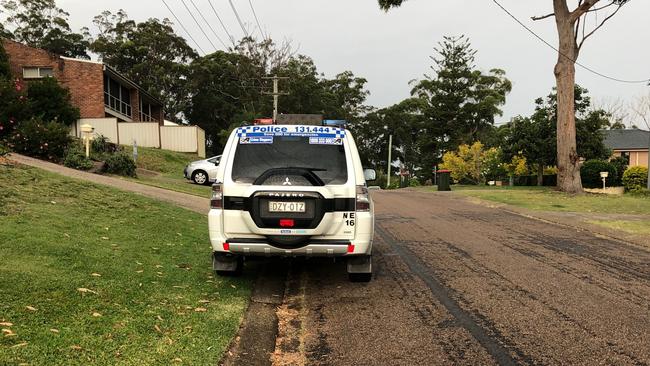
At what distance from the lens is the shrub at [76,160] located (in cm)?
1650

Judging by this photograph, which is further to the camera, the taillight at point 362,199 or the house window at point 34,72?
the house window at point 34,72

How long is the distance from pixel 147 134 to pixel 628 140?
41336mm

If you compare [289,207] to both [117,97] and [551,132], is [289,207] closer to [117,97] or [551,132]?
[551,132]

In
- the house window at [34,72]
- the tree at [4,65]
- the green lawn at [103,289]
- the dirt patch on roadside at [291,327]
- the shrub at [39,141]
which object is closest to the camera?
the green lawn at [103,289]

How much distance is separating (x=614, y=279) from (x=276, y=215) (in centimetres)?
452

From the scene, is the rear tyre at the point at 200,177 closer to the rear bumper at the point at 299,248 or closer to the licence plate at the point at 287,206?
the rear bumper at the point at 299,248

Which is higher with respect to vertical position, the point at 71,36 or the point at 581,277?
the point at 71,36

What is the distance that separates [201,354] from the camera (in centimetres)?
397

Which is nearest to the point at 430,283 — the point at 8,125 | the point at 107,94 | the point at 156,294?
the point at 156,294

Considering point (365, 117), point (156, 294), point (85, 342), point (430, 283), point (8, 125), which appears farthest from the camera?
point (365, 117)

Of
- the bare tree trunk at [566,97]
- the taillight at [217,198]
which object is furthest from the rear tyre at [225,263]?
the bare tree trunk at [566,97]

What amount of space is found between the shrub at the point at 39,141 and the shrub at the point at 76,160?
0.35 metres

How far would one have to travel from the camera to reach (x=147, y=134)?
32.1m

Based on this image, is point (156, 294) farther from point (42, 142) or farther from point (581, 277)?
point (42, 142)
